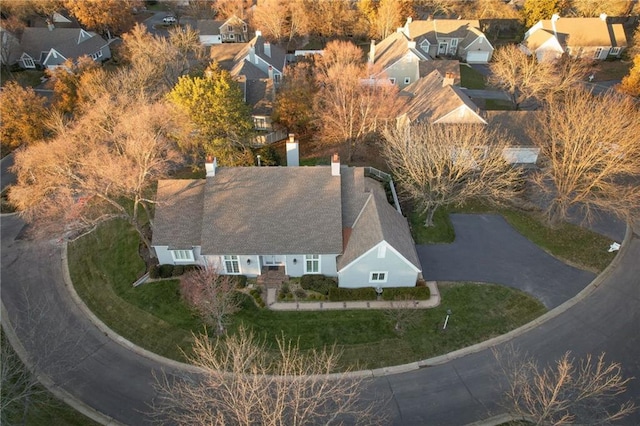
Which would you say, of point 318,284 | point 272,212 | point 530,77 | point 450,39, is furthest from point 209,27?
point 318,284

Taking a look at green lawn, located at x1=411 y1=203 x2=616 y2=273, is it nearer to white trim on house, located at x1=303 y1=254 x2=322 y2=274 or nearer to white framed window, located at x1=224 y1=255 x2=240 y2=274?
white trim on house, located at x1=303 y1=254 x2=322 y2=274

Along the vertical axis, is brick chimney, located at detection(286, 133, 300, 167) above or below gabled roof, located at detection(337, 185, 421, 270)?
above

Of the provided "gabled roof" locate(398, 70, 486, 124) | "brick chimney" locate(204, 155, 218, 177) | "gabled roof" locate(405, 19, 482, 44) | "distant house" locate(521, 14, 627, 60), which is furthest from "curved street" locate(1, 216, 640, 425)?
"gabled roof" locate(405, 19, 482, 44)

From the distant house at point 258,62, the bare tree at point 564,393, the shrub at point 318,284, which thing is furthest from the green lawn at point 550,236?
the distant house at point 258,62

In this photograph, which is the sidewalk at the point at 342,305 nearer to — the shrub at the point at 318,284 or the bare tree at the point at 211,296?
the shrub at the point at 318,284

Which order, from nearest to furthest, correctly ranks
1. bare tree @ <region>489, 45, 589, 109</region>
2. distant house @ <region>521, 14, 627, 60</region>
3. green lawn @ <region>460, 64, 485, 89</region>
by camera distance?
1. bare tree @ <region>489, 45, 589, 109</region>
2. green lawn @ <region>460, 64, 485, 89</region>
3. distant house @ <region>521, 14, 627, 60</region>

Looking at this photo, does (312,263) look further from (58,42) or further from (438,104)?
(58,42)
